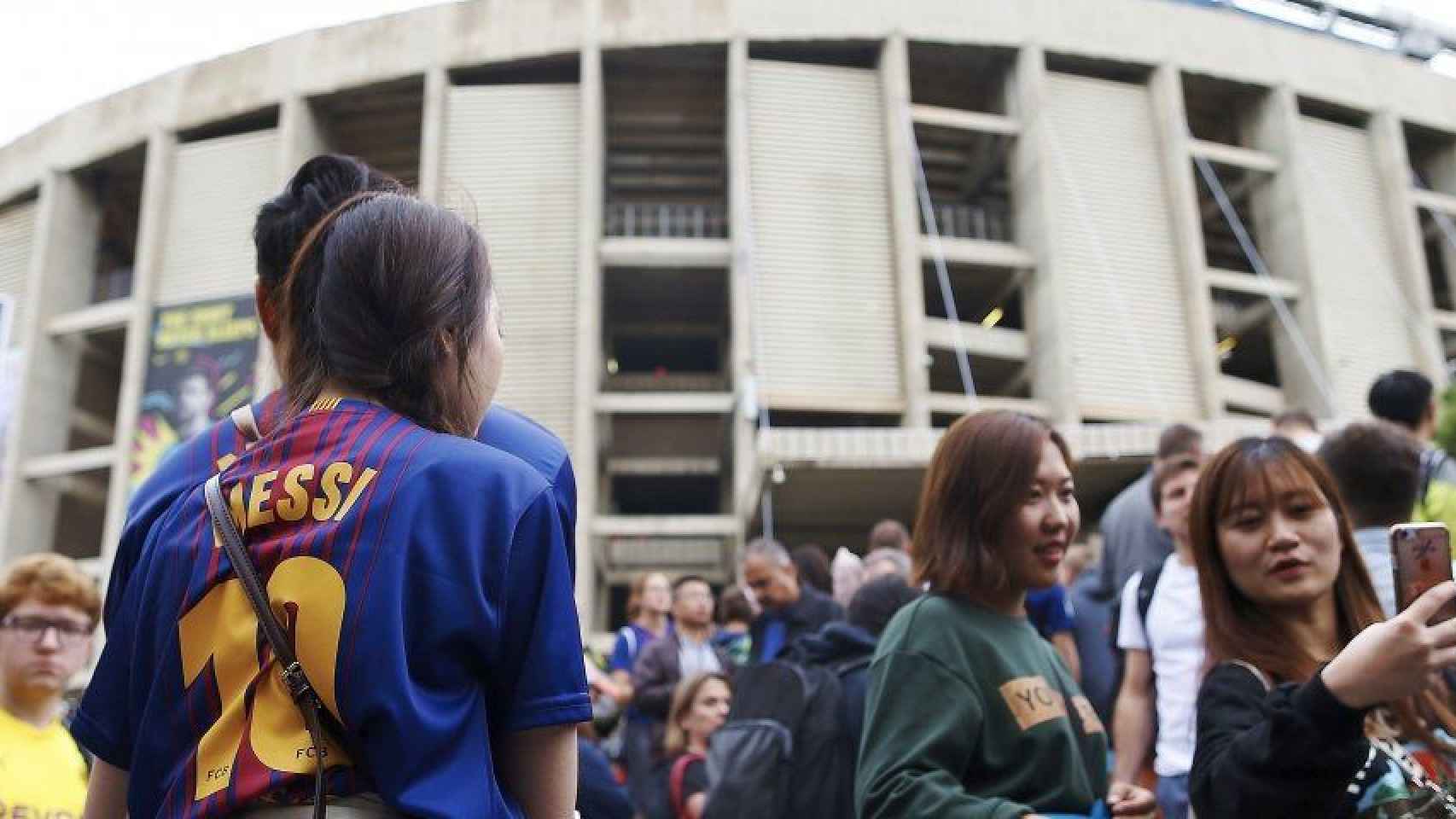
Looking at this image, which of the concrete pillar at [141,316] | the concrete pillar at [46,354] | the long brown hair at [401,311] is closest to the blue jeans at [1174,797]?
the long brown hair at [401,311]

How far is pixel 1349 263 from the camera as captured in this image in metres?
23.6

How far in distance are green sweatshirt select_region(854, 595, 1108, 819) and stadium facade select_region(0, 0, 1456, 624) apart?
17.3 meters

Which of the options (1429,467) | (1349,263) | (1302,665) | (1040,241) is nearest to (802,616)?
(1429,467)

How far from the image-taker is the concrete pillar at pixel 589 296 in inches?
820

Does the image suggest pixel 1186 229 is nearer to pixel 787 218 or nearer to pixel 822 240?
pixel 822 240

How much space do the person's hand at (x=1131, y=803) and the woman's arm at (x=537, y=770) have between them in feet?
3.94

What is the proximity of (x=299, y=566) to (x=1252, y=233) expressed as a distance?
89.1ft

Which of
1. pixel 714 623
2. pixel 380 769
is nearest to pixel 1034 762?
pixel 380 769

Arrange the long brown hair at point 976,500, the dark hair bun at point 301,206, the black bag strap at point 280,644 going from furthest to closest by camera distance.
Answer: the long brown hair at point 976,500
the dark hair bun at point 301,206
the black bag strap at point 280,644

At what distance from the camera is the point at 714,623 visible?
8.10 meters

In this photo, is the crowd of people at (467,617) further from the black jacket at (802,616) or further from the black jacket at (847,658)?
the black jacket at (802,616)

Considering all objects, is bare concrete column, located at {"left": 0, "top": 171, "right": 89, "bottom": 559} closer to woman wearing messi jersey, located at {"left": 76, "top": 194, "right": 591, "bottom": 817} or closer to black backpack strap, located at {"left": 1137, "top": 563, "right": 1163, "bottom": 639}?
black backpack strap, located at {"left": 1137, "top": 563, "right": 1163, "bottom": 639}

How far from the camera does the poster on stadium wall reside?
859 inches

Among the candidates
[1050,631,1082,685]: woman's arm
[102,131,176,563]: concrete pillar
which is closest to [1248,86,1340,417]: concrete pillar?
[1050,631,1082,685]: woman's arm
